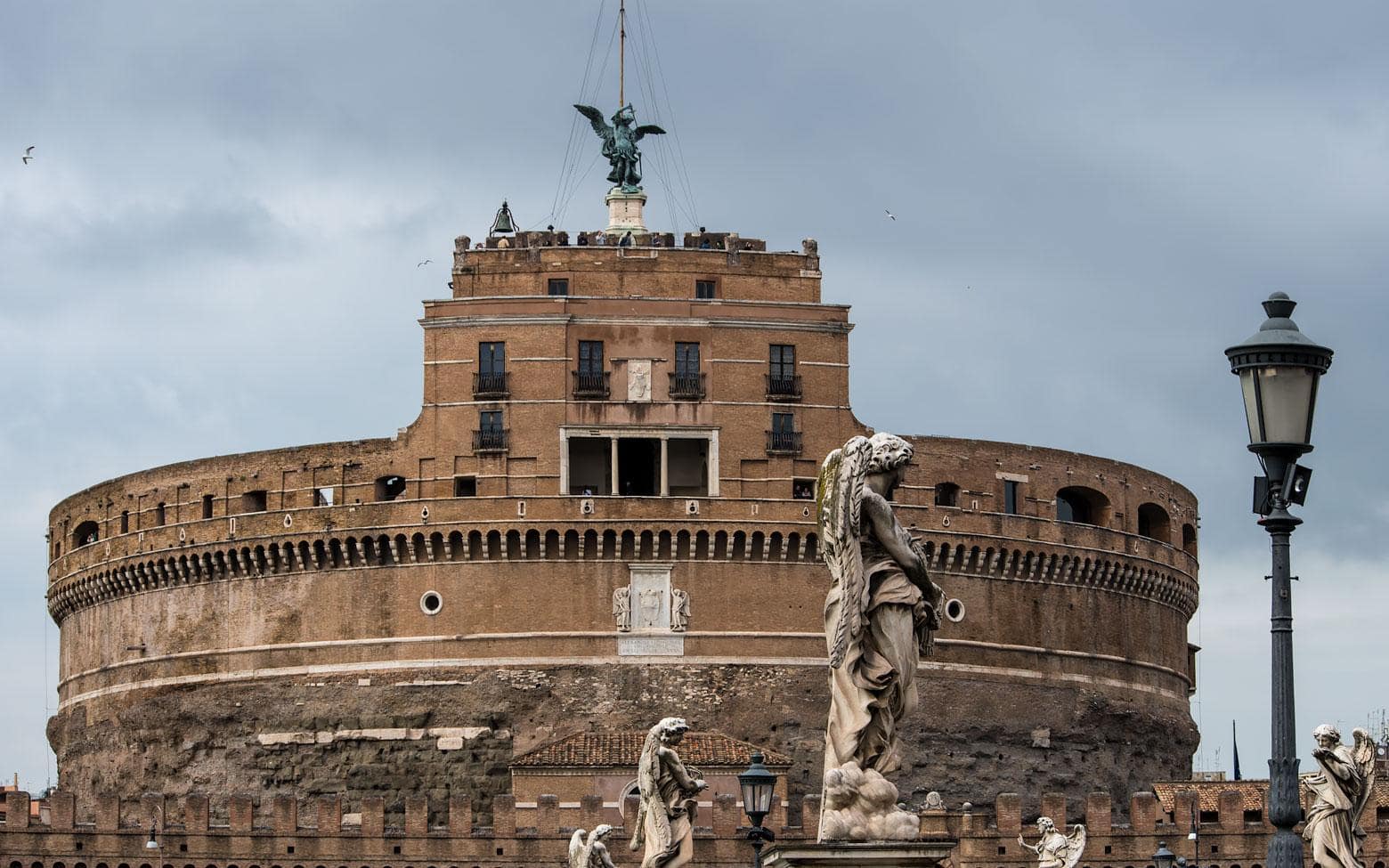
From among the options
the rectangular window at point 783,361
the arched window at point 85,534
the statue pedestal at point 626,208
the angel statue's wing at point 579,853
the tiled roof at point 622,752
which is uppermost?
the statue pedestal at point 626,208

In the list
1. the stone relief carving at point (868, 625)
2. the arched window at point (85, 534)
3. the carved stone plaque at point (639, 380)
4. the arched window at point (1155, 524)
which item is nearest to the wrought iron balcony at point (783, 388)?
the carved stone plaque at point (639, 380)

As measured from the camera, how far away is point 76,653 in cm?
7744

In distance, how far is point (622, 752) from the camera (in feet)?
214

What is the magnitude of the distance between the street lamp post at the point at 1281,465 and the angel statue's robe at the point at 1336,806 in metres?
5.72

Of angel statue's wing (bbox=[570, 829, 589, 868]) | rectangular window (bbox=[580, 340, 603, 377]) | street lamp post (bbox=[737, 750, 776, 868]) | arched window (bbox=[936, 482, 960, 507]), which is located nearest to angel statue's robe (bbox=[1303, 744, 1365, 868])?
angel statue's wing (bbox=[570, 829, 589, 868])

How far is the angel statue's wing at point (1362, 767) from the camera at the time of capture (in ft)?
65.7

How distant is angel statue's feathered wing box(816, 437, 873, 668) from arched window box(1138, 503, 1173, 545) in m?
63.9

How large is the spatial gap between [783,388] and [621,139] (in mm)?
10208

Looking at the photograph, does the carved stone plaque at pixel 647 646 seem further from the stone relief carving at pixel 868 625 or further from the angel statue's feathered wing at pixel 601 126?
the stone relief carving at pixel 868 625

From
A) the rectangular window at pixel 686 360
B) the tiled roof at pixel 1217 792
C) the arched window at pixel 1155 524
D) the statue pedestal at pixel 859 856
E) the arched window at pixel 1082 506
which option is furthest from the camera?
the arched window at pixel 1155 524

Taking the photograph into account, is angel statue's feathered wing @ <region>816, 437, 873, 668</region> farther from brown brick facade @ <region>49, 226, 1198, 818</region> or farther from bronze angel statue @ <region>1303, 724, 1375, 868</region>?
brown brick facade @ <region>49, 226, 1198, 818</region>

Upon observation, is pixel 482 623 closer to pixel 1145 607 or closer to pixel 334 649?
pixel 334 649

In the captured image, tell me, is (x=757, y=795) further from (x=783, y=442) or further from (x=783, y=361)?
(x=783, y=361)

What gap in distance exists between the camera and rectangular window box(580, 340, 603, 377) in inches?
2744
